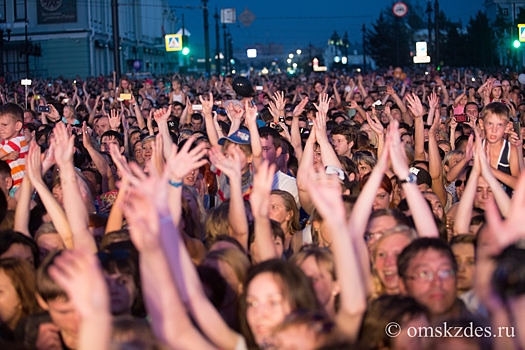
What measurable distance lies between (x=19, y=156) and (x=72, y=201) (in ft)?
9.78

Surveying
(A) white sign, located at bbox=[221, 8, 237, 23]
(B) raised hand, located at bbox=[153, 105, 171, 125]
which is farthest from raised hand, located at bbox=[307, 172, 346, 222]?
(A) white sign, located at bbox=[221, 8, 237, 23]

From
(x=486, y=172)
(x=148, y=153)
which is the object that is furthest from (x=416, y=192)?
(x=148, y=153)

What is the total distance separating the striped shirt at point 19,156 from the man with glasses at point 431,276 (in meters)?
4.63

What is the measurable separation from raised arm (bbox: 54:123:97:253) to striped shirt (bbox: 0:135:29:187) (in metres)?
2.46

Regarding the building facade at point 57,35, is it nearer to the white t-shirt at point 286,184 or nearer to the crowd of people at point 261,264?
the white t-shirt at point 286,184

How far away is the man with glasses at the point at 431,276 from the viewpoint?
418cm

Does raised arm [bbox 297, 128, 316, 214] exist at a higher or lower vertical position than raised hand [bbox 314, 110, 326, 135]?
lower

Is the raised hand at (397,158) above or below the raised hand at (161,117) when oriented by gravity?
below

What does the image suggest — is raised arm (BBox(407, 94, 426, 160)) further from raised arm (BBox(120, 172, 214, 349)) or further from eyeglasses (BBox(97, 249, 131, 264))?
raised arm (BBox(120, 172, 214, 349))

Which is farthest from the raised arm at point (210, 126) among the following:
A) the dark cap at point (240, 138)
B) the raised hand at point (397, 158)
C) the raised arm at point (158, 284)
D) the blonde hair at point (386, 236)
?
the raised arm at point (158, 284)

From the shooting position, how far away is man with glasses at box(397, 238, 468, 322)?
418 cm

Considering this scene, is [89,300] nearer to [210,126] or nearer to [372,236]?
[372,236]

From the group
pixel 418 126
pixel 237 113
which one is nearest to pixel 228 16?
A: pixel 237 113

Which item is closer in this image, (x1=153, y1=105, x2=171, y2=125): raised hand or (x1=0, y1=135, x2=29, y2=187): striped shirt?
(x1=0, y1=135, x2=29, y2=187): striped shirt
